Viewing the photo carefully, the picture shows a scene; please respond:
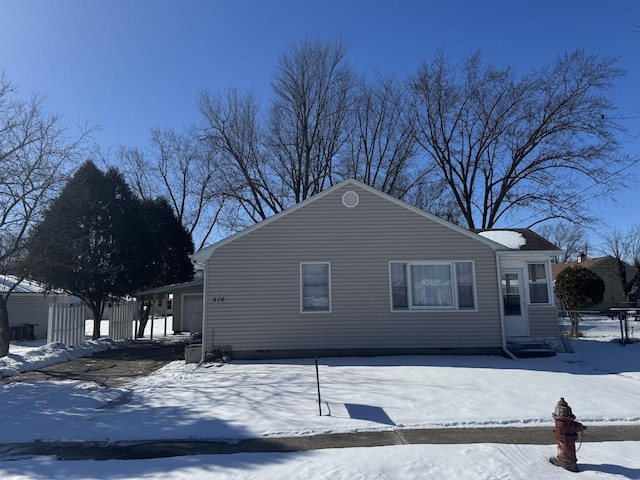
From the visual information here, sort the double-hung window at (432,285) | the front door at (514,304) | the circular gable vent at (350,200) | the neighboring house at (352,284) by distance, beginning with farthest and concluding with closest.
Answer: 1. the front door at (514,304)
2. the circular gable vent at (350,200)
3. the double-hung window at (432,285)
4. the neighboring house at (352,284)

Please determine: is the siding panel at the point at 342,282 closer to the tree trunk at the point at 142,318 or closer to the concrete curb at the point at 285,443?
the concrete curb at the point at 285,443

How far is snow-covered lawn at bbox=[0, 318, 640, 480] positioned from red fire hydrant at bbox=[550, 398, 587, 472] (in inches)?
5.4

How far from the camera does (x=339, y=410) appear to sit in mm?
7652

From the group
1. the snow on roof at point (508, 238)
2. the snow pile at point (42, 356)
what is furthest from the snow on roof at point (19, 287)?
the snow on roof at point (508, 238)

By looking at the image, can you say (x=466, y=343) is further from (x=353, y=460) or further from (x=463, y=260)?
(x=353, y=460)

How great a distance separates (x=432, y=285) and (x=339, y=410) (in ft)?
21.6

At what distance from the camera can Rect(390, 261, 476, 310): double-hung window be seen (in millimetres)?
13258

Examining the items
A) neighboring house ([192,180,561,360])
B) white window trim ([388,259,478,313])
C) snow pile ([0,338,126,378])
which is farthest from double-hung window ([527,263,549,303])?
snow pile ([0,338,126,378])

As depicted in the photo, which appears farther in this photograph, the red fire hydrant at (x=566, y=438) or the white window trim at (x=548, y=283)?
the white window trim at (x=548, y=283)

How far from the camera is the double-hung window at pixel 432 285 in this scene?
522 inches

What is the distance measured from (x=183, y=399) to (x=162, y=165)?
26381 millimetres

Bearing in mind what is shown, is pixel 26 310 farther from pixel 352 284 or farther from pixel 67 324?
pixel 352 284

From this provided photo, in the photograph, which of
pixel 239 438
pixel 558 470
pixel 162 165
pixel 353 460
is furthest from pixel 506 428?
pixel 162 165

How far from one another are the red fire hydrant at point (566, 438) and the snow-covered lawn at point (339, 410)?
136 millimetres
